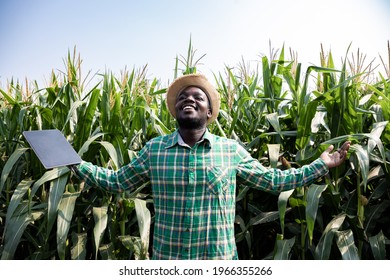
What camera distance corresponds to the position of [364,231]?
80.7 inches

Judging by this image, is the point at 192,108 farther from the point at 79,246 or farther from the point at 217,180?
the point at 79,246

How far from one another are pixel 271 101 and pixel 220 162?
3.42ft

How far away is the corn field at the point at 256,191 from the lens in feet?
6.55

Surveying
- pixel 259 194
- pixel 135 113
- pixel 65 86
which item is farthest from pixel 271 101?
pixel 65 86

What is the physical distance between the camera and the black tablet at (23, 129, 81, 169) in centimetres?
170

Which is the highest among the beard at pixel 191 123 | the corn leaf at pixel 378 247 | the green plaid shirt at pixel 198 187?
the beard at pixel 191 123

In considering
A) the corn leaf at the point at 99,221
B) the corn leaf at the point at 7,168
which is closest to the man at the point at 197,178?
the corn leaf at the point at 99,221

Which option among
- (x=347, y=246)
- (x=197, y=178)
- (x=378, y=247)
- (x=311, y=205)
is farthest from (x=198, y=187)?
(x=378, y=247)

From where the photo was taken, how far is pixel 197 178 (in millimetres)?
1602

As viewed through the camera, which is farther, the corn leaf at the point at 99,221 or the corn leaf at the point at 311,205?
the corn leaf at the point at 99,221

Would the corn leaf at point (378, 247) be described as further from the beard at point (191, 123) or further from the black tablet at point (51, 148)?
the black tablet at point (51, 148)

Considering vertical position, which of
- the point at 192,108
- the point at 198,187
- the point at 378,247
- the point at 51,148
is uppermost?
the point at 192,108

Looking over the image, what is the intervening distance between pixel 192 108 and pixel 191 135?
0.38ft

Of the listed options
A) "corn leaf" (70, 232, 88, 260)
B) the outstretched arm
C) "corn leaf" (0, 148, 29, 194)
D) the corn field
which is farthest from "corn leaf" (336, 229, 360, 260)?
"corn leaf" (0, 148, 29, 194)
